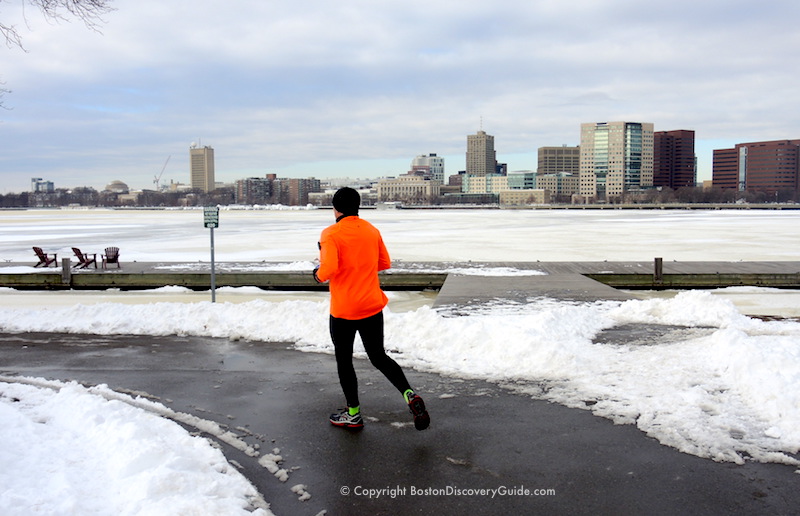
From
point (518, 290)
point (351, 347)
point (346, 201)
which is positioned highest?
point (346, 201)

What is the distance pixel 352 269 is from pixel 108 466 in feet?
7.45

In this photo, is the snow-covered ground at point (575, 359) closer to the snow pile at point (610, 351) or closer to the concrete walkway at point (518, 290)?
the snow pile at point (610, 351)

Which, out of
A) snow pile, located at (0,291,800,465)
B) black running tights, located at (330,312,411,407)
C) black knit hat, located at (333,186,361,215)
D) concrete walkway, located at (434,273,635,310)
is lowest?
concrete walkway, located at (434,273,635,310)

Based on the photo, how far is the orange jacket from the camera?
5520 mm

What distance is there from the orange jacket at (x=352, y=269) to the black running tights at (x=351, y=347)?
72 mm

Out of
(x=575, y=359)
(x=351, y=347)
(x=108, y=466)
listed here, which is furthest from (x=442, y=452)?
(x=575, y=359)

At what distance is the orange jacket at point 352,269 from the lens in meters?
5.52

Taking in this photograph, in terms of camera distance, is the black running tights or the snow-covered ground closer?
the snow-covered ground

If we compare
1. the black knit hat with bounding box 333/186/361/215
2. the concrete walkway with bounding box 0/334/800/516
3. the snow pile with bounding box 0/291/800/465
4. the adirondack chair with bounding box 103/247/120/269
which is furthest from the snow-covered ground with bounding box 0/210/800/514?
the adirondack chair with bounding box 103/247/120/269

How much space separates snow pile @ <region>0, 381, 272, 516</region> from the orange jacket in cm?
151

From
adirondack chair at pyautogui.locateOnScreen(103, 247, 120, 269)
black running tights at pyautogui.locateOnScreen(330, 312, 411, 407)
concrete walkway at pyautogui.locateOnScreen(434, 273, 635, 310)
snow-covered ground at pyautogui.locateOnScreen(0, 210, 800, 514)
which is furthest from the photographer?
adirondack chair at pyautogui.locateOnScreen(103, 247, 120, 269)

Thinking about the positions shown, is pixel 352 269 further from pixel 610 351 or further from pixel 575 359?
pixel 610 351

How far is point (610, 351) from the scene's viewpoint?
27.0ft

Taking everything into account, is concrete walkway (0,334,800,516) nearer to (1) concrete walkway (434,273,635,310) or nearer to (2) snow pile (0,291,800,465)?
(2) snow pile (0,291,800,465)
